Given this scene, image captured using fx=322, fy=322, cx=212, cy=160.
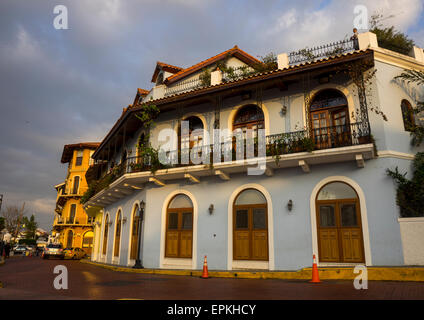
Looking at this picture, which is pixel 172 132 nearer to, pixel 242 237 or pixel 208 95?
pixel 208 95

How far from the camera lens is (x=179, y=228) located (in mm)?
14891

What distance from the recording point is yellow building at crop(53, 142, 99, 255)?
42.0m

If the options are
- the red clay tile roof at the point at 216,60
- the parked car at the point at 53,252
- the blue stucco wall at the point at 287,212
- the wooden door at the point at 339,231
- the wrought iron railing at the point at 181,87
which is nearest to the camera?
the blue stucco wall at the point at 287,212

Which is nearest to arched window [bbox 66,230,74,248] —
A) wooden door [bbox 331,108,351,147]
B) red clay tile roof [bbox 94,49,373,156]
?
red clay tile roof [bbox 94,49,373,156]

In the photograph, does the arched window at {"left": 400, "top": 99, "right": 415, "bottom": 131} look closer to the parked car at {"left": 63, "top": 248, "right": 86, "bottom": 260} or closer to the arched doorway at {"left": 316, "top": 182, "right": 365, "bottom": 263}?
the arched doorway at {"left": 316, "top": 182, "right": 365, "bottom": 263}

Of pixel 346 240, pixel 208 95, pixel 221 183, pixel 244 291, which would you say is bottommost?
pixel 244 291

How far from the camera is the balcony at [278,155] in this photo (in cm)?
1200

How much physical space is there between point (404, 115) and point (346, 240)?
18.8ft

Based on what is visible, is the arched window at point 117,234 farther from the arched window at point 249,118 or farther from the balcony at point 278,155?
the arched window at point 249,118

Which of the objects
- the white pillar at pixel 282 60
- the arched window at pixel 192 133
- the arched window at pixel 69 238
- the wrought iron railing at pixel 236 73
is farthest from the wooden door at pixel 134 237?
the arched window at pixel 69 238

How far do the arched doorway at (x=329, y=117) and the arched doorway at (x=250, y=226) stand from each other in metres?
3.44
